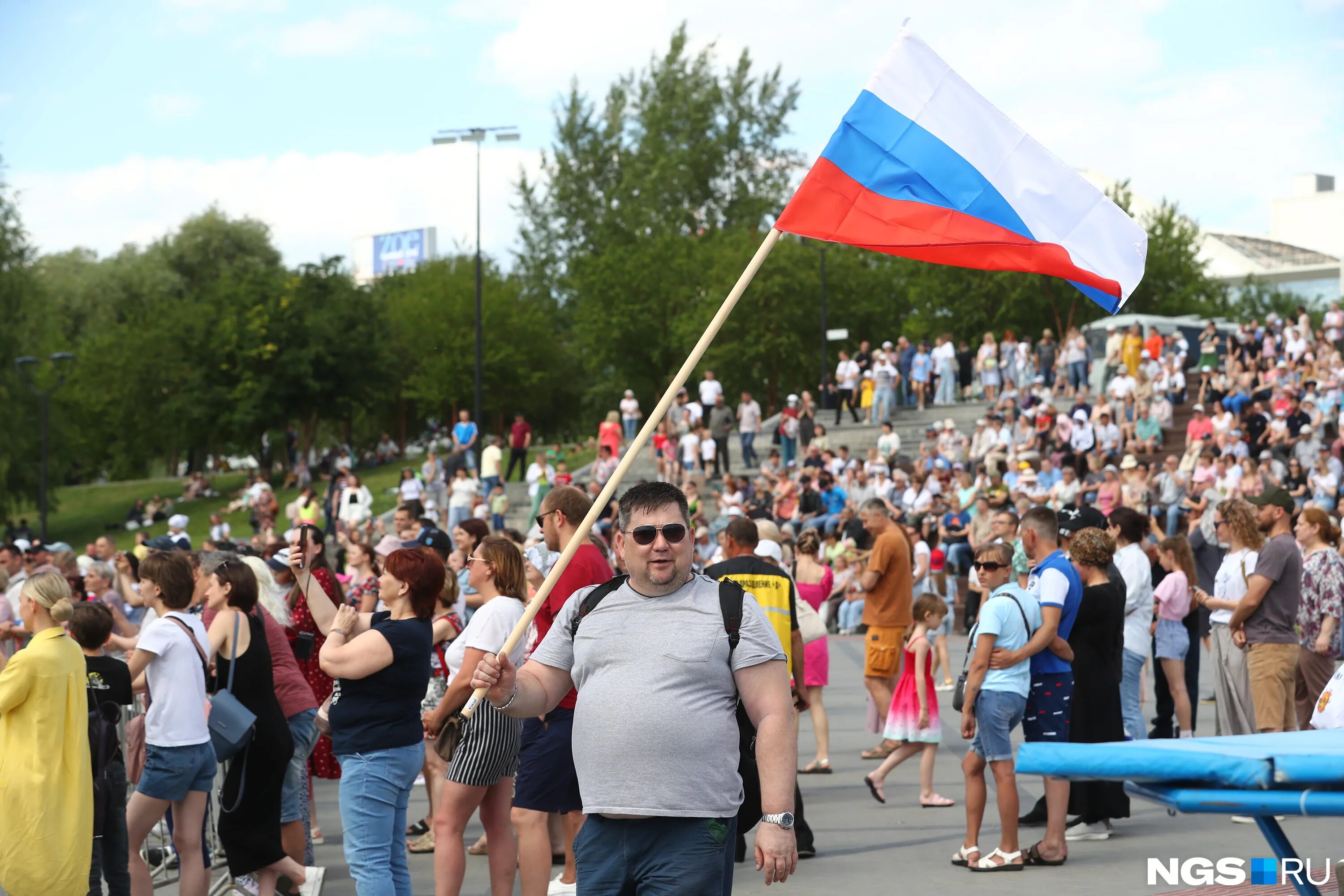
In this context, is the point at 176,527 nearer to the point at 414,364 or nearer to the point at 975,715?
the point at 975,715

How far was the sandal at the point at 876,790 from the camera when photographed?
30.2 ft

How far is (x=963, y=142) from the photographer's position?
5.86 meters

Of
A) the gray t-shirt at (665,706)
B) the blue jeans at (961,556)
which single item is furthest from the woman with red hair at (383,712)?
the blue jeans at (961,556)

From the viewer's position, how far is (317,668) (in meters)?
Result: 9.23

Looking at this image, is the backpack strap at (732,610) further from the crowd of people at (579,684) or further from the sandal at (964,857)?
the sandal at (964,857)

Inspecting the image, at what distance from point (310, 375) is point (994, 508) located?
3880 cm

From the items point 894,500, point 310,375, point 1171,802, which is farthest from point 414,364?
point 1171,802

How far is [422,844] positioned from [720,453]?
24.0 m

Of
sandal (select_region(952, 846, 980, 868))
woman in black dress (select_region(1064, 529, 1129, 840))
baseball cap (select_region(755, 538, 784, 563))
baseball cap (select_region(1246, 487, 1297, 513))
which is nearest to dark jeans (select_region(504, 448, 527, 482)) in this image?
baseball cap (select_region(755, 538, 784, 563))

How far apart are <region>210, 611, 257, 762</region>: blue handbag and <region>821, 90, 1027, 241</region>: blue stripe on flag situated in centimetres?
367

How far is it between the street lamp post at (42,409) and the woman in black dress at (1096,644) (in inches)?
1158

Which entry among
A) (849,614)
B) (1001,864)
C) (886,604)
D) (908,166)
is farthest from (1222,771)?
(849,614)

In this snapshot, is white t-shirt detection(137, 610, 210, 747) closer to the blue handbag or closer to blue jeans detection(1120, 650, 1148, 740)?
the blue handbag

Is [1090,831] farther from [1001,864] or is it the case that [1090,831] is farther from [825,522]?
[825,522]
